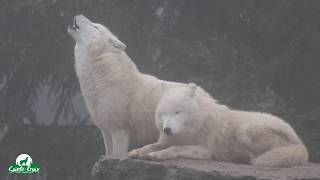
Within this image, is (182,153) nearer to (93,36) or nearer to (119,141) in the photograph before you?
(119,141)

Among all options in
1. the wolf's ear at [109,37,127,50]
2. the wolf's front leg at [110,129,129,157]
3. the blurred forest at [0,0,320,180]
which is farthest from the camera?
the blurred forest at [0,0,320,180]

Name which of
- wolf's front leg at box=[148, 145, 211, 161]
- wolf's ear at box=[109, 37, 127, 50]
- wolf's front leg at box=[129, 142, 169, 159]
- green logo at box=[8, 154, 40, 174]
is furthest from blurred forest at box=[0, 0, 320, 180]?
wolf's front leg at box=[129, 142, 169, 159]

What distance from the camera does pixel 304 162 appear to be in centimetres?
631

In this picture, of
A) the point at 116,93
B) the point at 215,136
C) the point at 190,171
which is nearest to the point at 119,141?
the point at 116,93

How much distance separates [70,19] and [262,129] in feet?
17.8

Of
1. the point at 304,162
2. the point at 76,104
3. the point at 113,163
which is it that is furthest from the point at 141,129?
the point at 76,104

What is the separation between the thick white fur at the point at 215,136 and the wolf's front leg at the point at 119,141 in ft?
1.53

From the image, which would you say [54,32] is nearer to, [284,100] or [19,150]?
[19,150]

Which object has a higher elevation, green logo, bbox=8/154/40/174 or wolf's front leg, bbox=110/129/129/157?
green logo, bbox=8/154/40/174

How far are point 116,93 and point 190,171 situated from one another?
4.43 ft

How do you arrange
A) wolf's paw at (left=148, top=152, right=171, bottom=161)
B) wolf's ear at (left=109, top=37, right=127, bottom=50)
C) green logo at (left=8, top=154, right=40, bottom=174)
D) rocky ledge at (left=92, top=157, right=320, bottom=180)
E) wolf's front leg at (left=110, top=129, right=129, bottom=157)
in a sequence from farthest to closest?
green logo at (left=8, top=154, right=40, bottom=174) < wolf's ear at (left=109, top=37, right=127, bottom=50) < wolf's front leg at (left=110, top=129, right=129, bottom=157) < wolf's paw at (left=148, top=152, right=171, bottom=161) < rocky ledge at (left=92, top=157, right=320, bottom=180)

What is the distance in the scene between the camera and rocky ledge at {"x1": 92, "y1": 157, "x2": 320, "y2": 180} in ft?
18.3

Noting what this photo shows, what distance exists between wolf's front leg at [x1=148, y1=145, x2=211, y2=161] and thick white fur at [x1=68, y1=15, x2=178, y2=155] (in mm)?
621

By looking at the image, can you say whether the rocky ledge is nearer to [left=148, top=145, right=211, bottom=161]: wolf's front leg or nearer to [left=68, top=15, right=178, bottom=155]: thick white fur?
[left=148, top=145, right=211, bottom=161]: wolf's front leg
